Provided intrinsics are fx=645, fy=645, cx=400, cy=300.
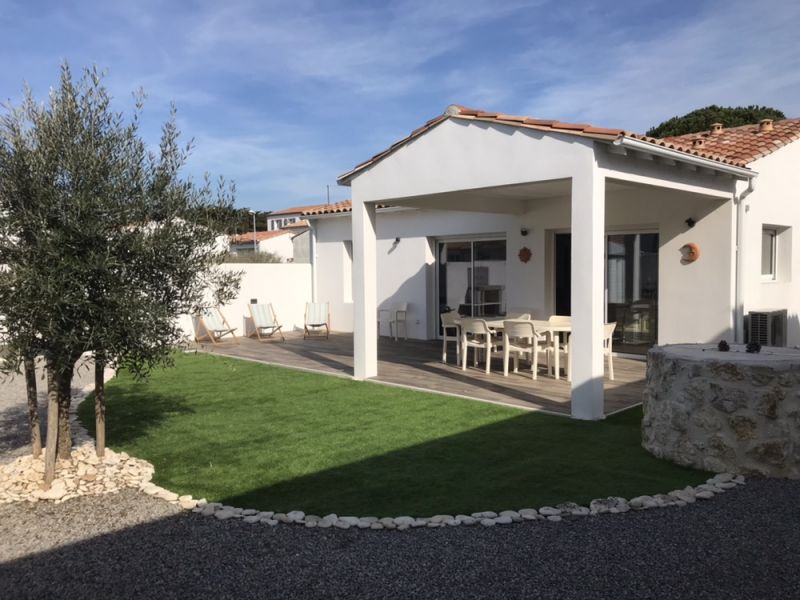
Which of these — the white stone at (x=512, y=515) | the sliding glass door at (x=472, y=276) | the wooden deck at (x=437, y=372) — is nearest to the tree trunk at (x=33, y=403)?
the white stone at (x=512, y=515)

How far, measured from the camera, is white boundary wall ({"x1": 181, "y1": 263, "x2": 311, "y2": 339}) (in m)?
17.4

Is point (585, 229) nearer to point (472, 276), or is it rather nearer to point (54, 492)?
point (54, 492)

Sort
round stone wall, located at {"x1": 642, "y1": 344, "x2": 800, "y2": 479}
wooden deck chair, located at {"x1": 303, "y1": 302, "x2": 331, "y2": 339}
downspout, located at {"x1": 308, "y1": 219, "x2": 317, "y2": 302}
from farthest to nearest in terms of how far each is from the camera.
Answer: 1. downspout, located at {"x1": 308, "y1": 219, "x2": 317, "y2": 302}
2. wooden deck chair, located at {"x1": 303, "y1": 302, "x2": 331, "y2": 339}
3. round stone wall, located at {"x1": 642, "y1": 344, "x2": 800, "y2": 479}

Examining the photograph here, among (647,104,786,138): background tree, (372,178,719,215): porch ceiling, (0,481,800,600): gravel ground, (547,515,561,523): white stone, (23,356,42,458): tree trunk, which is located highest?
(647,104,786,138): background tree

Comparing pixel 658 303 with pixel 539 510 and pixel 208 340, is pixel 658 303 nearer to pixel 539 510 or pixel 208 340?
pixel 539 510

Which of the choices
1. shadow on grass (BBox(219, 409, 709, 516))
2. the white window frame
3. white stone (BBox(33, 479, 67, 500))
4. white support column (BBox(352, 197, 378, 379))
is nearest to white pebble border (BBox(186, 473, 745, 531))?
shadow on grass (BBox(219, 409, 709, 516))

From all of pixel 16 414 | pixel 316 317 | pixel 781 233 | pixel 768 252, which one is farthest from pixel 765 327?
pixel 16 414

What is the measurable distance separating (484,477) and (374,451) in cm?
129

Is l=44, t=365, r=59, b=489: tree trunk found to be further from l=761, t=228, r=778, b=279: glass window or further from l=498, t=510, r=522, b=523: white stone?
l=761, t=228, r=778, b=279: glass window

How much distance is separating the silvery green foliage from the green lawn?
1.45m

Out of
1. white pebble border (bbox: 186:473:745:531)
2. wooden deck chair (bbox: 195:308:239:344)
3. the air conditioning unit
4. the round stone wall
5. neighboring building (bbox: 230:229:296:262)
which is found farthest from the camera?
neighboring building (bbox: 230:229:296:262)

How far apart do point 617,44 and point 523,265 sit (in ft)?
20.4

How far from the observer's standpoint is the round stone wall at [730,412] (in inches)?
212

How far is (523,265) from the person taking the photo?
13.1 m
